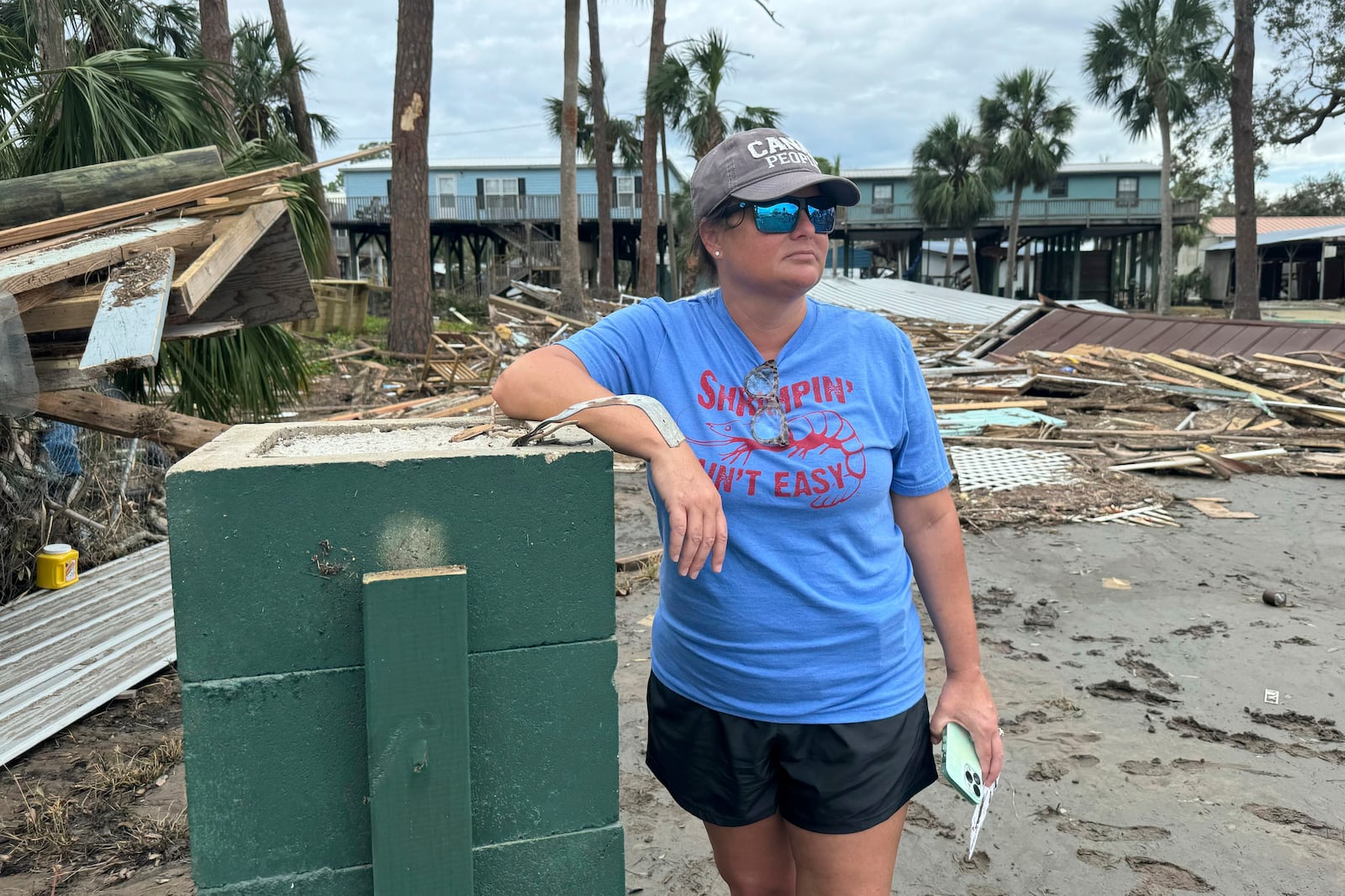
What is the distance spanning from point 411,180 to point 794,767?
48.4 feet

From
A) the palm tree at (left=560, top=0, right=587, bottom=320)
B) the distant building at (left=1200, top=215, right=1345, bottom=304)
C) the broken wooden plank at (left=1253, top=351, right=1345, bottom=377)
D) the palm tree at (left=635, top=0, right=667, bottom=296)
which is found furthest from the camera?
the distant building at (left=1200, top=215, right=1345, bottom=304)

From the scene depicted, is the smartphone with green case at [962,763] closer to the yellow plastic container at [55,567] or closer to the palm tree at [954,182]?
the yellow plastic container at [55,567]

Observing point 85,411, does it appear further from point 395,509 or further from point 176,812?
point 395,509

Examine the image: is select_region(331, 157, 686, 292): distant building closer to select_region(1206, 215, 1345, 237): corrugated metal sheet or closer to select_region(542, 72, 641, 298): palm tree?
select_region(542, 72, 641, 298): palm tree

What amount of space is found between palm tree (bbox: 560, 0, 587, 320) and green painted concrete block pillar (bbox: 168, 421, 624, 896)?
1890 cm

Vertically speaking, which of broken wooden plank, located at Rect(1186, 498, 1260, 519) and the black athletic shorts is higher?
the black athletic shorts

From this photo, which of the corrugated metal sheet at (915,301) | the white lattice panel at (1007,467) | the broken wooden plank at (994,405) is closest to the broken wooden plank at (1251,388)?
the broken wooden plank at (994,405)

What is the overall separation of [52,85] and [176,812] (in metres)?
4.05

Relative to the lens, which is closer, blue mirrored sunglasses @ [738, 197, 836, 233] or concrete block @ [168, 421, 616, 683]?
concrete block @ [168, 421, 616, 683]

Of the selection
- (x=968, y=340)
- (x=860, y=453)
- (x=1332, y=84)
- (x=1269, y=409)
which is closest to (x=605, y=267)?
(x=968, y=340)

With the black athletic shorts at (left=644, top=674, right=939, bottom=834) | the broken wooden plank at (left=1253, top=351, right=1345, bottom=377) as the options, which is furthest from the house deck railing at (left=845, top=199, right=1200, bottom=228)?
the black athletic shorts at (left=644, top=674, right=939, bottom=834)

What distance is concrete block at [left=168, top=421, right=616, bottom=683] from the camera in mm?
1225

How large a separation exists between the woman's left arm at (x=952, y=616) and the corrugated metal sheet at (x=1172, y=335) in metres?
14.4

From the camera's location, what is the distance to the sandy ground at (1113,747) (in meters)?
3.00
